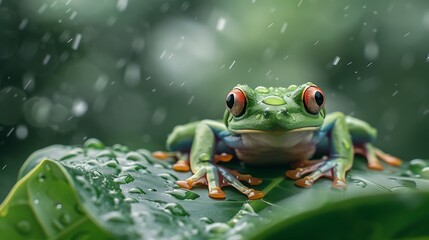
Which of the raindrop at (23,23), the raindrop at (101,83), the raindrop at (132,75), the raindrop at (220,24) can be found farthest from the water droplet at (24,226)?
the raindrop at (101,83)

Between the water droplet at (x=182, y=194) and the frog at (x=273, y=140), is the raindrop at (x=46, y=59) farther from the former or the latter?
the water droplet at (x=182, y=194)

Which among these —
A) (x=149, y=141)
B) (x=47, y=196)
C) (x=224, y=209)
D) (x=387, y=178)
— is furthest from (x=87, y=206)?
(x=149, y=141)

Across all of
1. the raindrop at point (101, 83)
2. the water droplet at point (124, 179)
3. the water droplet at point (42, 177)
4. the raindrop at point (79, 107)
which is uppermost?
the water droplet at point (42, 177)

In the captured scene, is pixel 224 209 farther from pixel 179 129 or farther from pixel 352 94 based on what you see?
pixel 352 94

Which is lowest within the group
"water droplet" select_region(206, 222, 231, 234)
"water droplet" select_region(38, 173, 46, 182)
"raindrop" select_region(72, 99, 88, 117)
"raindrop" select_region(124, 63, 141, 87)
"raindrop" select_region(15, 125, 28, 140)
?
"raindrop" select_region(15, 125, 28, 140)

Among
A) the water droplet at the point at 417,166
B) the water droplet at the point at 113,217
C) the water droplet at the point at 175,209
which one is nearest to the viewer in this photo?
the water droplet at the point at 113,217

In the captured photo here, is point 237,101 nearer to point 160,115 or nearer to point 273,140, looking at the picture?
point 273,140

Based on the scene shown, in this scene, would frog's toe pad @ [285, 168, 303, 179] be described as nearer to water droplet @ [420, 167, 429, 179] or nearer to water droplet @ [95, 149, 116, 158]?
water droplet @ [420, 167, 429, 179]

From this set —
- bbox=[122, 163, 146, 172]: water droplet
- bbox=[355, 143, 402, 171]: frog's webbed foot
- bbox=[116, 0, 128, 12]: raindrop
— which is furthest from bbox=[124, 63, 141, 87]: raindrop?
bbox=[122, 163, 146, 172]: water droplet
